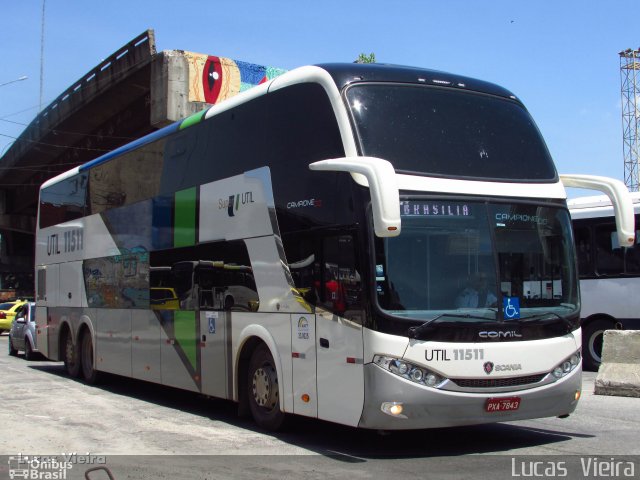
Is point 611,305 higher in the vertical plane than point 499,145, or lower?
lower

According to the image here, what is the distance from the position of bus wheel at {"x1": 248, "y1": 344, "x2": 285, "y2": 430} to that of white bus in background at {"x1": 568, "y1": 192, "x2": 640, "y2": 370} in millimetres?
9242

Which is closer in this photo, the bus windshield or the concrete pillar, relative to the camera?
the bus windshield

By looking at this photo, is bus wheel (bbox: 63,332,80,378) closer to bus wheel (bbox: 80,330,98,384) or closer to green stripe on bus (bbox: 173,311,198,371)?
bus wheel (bbox: 80,330,98,384)

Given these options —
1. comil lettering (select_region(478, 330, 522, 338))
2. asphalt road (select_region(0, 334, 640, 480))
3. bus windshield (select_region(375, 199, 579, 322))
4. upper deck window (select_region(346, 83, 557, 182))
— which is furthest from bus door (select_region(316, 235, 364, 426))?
comil lettering (select_region(478, 330, 522, 338))

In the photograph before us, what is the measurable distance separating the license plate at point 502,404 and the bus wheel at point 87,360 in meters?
9.85

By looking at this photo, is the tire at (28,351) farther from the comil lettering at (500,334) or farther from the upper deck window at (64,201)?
the comil lettering at (500,334)

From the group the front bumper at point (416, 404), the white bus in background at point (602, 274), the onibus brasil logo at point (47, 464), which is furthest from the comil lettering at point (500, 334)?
the white bus in background at point (602, 274)

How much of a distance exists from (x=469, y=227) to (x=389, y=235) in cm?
135

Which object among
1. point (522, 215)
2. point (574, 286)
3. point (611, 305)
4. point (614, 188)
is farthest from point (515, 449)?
point (611, 305)

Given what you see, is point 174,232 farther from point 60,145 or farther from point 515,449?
point 60,145

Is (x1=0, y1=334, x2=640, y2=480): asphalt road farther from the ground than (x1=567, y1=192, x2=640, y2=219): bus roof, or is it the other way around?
(x1=567, y1=192, x2=640, y2=219): bus roof

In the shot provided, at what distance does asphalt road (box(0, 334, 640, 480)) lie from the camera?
742 centimetres

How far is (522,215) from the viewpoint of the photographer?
8.45m

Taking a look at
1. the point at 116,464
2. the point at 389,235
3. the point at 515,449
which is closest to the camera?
the point at 389,235
